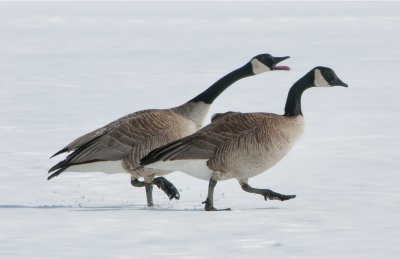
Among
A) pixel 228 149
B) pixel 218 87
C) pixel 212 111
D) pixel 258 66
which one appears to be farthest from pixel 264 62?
pixel 212 111

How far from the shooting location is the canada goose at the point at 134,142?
9672 millimetres

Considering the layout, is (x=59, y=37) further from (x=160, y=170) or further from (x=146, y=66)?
(x=160, y=170)

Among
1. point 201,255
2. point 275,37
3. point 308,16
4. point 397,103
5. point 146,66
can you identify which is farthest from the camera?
point 308,16

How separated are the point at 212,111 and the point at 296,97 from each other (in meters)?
10.3

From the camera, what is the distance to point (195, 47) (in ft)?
106

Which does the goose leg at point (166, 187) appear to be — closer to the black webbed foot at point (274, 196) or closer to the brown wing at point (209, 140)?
the brown wing at point (209, 140)

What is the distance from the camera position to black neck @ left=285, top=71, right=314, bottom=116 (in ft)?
32.0

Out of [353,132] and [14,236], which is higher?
[353,132]

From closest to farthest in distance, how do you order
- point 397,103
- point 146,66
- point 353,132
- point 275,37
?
1. point 353,132
2. point 397,103
3. point 146,66
4. point 275,37

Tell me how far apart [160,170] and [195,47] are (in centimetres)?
2276

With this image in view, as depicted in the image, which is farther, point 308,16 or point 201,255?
point 308,16

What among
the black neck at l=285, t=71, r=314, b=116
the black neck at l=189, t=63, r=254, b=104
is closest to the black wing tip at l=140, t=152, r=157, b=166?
the black neck at l=189, t=63, r=254, b=104

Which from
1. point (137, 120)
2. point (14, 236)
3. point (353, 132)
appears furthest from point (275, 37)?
point (14, 236)

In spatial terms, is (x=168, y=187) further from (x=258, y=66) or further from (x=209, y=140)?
(x=258, y=66)
